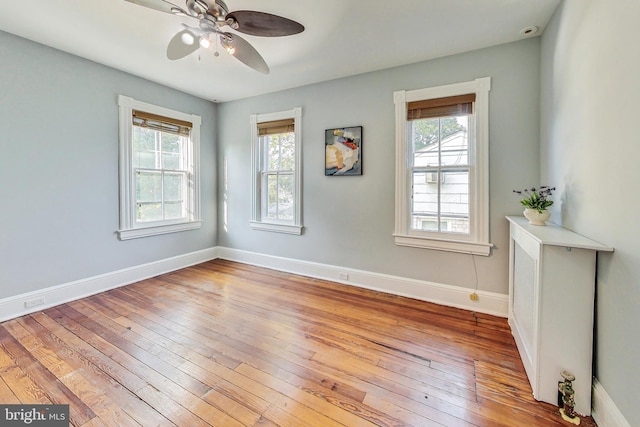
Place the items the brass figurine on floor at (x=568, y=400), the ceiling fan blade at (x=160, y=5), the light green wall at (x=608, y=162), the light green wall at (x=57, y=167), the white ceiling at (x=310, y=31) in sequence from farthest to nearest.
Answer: the light green wall at (x=57, y=167) < the white ceiling at (x=310, y=31) < the ceiling fan blade at (x=160, y=5) < the brass figurine on floor at (x=568, y=400) < the light green wall at (x=608, y=162)

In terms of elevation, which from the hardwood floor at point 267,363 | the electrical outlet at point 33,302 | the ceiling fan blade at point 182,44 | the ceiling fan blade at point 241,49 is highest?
the ceiling fan blade at point 182,44

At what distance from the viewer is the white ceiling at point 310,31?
204cm

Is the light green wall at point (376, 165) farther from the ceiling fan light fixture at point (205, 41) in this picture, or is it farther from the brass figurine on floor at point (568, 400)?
the ceiling fan light fixture at point (205, 41)

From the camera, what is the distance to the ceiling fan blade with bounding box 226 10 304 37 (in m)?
1.68

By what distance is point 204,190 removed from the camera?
4.34 metres

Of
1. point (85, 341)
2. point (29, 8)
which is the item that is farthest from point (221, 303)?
point (29, 8)

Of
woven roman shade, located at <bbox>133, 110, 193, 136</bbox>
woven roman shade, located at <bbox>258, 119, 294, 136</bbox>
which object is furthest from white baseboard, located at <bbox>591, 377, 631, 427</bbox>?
woven roman shade, located at <bbox>133, 110, 193, 136</bbox>

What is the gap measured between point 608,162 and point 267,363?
7.68 feet

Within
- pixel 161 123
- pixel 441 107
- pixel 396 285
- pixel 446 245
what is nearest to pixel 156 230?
pixel 161 123

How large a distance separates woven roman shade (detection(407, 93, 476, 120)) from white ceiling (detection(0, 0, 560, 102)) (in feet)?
1.49

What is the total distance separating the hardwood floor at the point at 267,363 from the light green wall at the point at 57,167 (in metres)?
0.49

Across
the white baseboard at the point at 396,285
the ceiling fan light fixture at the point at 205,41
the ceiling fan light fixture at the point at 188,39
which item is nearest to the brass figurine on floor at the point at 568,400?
the white baseboard at the point at 396,285

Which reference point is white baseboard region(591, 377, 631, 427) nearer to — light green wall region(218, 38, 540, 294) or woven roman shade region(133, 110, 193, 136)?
light green wall region(218, 38, 540, 294)

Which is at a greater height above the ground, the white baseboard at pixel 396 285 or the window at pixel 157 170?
the window at pixel 157 170
